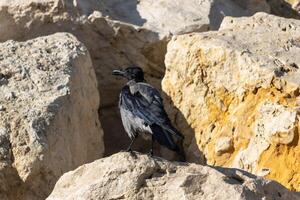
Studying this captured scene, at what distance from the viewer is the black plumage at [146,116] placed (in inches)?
427

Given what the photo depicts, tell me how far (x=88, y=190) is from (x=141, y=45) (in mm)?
5459

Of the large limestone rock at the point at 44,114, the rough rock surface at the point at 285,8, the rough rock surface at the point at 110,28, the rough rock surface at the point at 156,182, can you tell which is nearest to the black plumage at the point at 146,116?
the large limestone rock at the point at 44,114

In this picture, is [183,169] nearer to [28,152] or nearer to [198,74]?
[28,152]

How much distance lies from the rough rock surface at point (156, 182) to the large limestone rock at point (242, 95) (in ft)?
7.57

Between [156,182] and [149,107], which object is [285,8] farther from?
[156,182]

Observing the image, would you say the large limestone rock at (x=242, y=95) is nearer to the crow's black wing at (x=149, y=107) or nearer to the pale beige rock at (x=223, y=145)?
the pale beige rock at (x=223, y=145)

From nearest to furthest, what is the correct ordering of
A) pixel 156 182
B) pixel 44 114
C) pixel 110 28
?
pixel 156 182 < pixel 44 114 < pixel 110 28

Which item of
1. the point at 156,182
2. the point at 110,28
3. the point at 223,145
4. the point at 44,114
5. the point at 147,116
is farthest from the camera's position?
the point at 110,28

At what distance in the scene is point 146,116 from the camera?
11.0 metres

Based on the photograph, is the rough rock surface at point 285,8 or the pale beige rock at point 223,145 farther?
the rough rock surface at point 285,8

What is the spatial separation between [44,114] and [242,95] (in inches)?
96.9

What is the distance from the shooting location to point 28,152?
36.6 ft

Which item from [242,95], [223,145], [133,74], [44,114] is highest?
[44,114]

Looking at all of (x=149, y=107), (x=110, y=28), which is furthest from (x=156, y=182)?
(x=110, y=28)
